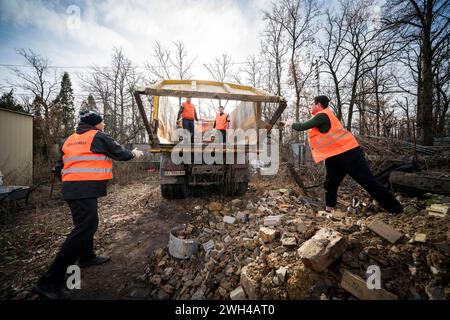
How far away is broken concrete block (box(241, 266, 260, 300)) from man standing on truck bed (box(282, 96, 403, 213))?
1696 mm

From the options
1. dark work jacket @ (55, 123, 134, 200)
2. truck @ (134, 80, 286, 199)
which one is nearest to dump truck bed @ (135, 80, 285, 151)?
truck @ (134, 80, 286, 199)

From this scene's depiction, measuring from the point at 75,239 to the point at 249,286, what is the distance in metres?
1.71

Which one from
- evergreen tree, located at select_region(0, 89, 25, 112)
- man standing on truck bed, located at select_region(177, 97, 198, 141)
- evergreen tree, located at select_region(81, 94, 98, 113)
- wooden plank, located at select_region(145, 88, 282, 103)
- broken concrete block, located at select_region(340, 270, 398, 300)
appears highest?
evergreen tree, located at select_region(81, 94, 98, 113)

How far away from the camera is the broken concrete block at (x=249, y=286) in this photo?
1.58m

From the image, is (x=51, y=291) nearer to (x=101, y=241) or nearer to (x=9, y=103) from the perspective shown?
(x=101, y=241)

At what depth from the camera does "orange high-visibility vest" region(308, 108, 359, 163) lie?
2449mm

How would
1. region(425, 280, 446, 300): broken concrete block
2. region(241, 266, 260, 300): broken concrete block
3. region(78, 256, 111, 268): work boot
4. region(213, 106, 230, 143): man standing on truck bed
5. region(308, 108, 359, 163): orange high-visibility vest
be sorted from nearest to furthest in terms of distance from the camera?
→ region(425, 280, 446, 300): broken concrete block
region(241, 266, 260, 300): broken concrete block
region(78, 256, 111, 268): work boot
region(308, 108, 359, 163): orange high-visibility vest
region(213, 106, 230, 143): man standing on truck bed

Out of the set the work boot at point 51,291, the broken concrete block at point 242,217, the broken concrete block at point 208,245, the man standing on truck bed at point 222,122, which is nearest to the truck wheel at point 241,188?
the broken concrete block at point 242,217

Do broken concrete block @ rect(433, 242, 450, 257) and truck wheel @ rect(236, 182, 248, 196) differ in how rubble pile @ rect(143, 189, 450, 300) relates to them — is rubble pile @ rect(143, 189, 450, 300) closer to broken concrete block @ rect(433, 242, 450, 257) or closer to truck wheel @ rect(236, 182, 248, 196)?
broken concrete block @ rect(433, 242, 450, 257)

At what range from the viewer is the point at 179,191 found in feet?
12.5

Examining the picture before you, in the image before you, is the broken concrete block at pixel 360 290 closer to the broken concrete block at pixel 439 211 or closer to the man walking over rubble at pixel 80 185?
the broken concrete block at pixel 439 211

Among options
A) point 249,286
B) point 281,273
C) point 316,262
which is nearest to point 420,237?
point 316,262

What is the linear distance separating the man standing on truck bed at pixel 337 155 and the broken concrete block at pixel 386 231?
2.19ft

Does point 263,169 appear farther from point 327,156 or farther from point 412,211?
point 412,211
